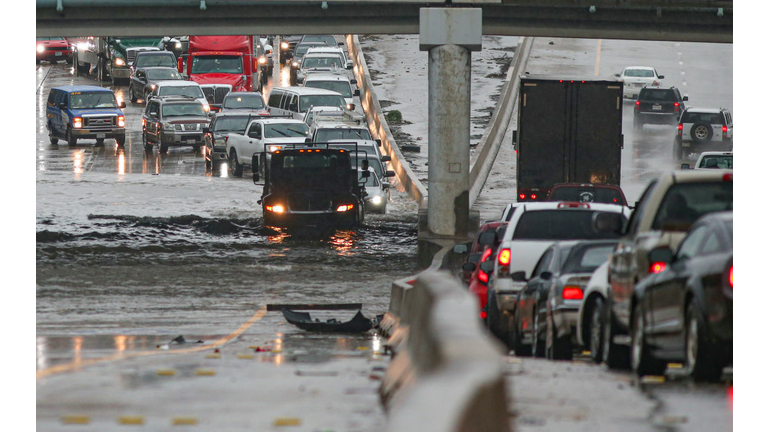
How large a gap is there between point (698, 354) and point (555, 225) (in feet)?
24.9

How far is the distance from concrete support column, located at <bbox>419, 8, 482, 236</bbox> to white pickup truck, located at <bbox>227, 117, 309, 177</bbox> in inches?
406

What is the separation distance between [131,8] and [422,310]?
914 inches

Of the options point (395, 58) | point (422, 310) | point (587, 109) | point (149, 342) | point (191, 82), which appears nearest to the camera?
point (422, 310)

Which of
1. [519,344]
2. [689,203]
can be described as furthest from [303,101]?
[689,203]

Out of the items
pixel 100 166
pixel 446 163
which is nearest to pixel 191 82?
pixel 100 166

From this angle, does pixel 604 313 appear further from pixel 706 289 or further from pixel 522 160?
pixel 522 160

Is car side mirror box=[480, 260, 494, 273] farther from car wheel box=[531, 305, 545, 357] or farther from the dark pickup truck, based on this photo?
the dark pickup truck

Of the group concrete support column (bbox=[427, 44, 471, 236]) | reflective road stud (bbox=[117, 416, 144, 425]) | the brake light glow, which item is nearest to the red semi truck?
concrete support column (bbox=[427, 44, 471, 236])

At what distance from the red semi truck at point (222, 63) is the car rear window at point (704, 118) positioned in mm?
19955

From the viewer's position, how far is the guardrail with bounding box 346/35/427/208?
1511 inches

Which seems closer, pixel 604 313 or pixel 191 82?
pixel 604 313

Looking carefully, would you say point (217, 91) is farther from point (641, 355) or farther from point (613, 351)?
point (641, 355)

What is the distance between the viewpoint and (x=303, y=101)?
156ft

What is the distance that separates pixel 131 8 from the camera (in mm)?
31688
